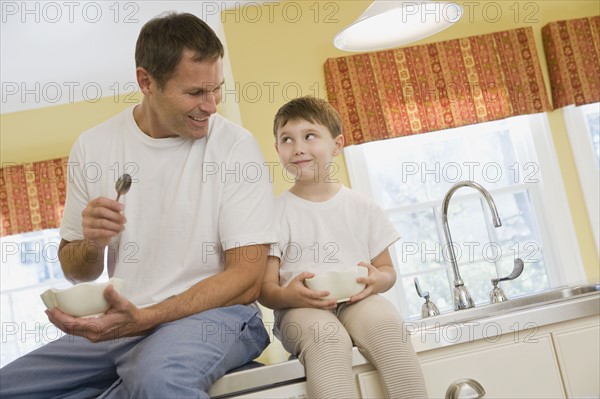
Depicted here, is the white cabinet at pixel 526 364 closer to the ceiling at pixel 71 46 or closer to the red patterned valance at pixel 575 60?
the red patterned valance at pixel 575 60

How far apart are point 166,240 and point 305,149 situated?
49 centimetres

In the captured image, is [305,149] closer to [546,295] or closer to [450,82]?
[546,295]

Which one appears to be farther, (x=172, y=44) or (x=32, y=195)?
(x=32, y=195)

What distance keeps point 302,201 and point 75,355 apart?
684 mm

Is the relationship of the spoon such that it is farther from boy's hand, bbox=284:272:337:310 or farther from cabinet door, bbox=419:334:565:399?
cabinet door, bbox=419:334:565:399

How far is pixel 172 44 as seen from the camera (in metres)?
1.76

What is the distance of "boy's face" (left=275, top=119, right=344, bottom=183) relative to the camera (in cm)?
192

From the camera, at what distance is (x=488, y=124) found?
453 cm

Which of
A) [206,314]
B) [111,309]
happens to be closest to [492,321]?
[206,314]

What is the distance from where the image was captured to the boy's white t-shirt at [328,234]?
5.83ft

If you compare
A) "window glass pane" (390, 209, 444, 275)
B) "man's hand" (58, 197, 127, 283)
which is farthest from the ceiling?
"man's hand" (58, 197, 127, 283)

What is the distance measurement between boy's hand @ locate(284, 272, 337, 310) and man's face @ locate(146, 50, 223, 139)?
1.40 feet

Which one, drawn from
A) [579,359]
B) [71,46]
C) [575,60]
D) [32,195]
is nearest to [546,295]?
[579,359]

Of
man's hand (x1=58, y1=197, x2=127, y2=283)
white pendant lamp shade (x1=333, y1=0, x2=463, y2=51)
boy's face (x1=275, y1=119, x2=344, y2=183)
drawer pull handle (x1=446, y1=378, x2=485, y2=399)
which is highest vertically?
white pendant lamp shade (x1=333, y1=0, x2=463, y2=51)
